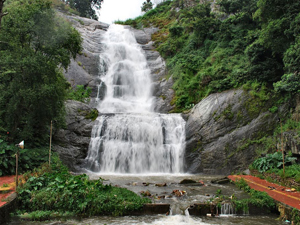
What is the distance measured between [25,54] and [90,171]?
7848 millimetres

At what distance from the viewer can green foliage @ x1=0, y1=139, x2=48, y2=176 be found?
10.5m

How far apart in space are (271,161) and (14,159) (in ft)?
39.5

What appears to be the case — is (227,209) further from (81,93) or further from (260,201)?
(81,93)

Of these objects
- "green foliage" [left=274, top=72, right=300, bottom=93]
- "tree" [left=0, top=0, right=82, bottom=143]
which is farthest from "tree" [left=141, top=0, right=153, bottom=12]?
"green foliage" [left=274, top=72, right=300, bottom=93]

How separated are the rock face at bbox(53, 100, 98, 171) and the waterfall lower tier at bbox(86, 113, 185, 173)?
56cm

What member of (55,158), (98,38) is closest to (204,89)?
(55,158)

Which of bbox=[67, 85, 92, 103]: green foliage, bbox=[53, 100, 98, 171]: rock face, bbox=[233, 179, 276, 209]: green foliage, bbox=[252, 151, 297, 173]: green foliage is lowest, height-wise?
bbox=[233, 179, 276, 209]: green foliage

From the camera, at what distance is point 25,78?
39.2 feet

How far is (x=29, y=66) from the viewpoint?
11.6 meters

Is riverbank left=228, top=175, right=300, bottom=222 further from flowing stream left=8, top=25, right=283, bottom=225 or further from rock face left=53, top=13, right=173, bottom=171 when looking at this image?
rock face left=53, top=13, right=173, bottom=171

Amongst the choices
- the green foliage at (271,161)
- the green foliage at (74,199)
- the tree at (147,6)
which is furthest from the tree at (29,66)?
the tree at (147,6)

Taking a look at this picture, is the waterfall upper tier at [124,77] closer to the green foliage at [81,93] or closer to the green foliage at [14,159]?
the green foliage at [81,93]

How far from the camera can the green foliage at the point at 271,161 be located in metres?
11.1

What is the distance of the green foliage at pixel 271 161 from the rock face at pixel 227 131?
1.73 m
